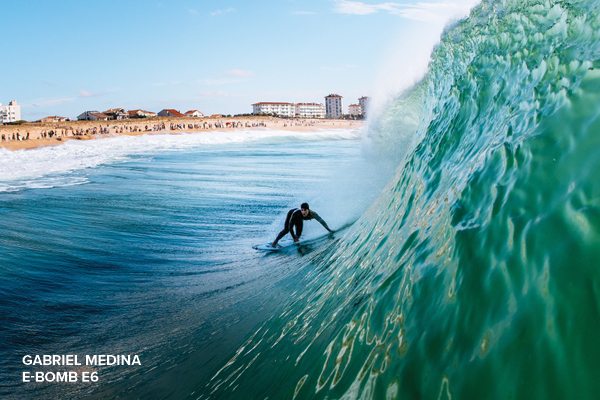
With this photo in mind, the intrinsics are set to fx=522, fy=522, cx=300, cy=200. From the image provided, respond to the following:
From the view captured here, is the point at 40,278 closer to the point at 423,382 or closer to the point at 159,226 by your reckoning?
the point at 159,226

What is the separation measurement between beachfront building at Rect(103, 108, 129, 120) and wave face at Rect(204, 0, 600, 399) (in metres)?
154

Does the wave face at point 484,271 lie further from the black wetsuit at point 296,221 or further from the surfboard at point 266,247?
the black wetsuit at point 296,221

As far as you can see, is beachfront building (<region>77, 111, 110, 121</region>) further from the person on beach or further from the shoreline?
the person on beach

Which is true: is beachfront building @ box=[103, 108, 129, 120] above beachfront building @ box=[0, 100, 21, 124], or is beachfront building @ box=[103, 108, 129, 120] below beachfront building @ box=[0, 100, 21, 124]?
below

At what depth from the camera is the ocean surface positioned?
8.70ft

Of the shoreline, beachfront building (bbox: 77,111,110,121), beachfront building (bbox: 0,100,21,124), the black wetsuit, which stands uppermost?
beachfront building (bbox: 0,100,21,124)

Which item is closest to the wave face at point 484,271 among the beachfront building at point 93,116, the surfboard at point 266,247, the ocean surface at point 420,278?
the ocean surface at point 420,278

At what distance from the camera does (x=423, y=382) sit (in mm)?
2852

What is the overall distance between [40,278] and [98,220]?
5607mm

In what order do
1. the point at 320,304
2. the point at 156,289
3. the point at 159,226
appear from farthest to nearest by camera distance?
the point at 159,226
the point at 156,289
the point at 320,304

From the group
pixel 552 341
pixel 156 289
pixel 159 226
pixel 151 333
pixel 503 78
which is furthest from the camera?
pixel 159 226

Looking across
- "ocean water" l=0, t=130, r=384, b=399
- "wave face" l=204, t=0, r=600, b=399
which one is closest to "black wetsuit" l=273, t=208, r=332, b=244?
"ocean water" l=0, t=130, r=384, b=399

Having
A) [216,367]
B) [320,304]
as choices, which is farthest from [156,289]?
[320,304]

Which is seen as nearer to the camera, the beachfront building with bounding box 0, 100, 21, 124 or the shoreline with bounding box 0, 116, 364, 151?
the shoreline with bounding box 0, 116, 364, 151
